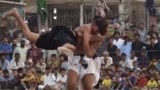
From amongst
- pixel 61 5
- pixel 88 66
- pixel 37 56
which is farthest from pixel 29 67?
pixel 61 5

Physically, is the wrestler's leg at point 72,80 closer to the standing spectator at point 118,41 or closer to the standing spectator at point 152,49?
the standing spectator at point 152,49

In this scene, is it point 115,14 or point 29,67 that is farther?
point 115,14

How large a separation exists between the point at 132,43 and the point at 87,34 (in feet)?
21.6

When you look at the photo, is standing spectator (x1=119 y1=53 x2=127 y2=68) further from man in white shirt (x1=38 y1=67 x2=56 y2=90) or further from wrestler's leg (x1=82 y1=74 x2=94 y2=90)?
wrestler's leg (x1=82 y1=74 x2=94 y2=90)

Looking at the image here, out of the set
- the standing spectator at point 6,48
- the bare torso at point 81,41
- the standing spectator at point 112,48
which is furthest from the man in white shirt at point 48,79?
the bare torso at point 81,41

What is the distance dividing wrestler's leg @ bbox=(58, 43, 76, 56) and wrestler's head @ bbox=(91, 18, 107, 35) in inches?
35.4

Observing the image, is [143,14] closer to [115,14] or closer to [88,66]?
[115,14]

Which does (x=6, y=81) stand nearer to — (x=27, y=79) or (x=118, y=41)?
(x=27, y=79)

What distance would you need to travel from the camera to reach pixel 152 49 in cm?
1873

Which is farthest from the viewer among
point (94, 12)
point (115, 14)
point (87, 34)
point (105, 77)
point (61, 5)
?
point (61, 5)

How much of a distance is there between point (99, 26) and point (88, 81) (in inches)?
44.3

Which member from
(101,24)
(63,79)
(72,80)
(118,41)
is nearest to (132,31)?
(118,41)

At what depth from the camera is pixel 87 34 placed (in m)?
12.4

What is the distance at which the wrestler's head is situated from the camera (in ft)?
40.8
